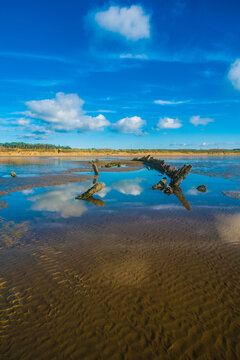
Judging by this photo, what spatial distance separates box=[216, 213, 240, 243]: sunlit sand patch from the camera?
7890mm

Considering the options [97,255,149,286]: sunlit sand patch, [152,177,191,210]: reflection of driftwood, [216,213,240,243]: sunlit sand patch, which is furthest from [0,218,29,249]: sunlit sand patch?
[152,177,191,210]: reflection of driftwood

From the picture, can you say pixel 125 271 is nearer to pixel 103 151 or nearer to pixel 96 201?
pixel 96 201

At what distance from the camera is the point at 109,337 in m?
3.64

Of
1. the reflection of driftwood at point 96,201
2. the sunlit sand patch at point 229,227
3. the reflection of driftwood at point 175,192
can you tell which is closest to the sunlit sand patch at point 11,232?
the reflection of driftwood at point 96,201

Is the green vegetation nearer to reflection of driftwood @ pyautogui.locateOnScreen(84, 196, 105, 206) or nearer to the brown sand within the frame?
reflection of driftwood @ pyautogui.locateOnScreen(84, 196, 105, 206)

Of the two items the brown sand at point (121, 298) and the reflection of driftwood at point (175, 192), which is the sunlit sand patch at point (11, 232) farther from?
the reflection of driftwood at point (175, 192)

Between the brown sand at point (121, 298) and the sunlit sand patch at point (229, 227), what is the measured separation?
0.16m

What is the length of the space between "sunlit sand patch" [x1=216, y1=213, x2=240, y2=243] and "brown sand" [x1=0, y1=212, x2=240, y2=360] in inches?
6.2

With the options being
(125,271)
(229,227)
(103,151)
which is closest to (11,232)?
(125,271)

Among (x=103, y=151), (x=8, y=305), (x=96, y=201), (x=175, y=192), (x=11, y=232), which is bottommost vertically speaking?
(x=8, y=305)

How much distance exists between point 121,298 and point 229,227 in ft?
22.8

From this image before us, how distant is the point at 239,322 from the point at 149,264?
263 cm

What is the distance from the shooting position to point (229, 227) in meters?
8.97

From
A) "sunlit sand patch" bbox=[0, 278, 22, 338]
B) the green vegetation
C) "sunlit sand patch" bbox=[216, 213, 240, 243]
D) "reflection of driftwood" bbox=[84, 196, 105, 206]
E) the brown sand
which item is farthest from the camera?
the green vegetation
